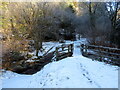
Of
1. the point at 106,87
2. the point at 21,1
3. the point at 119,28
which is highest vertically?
the point at 21,1

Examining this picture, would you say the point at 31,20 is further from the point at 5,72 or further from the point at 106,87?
the point at 106,87

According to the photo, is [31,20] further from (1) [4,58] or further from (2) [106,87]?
(2) [106,87]

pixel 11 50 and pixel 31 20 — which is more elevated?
pixel 31 20


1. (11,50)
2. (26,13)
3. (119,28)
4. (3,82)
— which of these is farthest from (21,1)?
(119,28)

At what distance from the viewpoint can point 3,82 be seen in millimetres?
5691

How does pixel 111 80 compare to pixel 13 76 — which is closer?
pixel 111 80

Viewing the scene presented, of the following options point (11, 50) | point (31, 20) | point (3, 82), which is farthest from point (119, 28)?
point (3, 82)

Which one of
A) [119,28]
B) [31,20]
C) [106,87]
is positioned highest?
[31,20]

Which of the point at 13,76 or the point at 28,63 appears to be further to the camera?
the point at 28,63

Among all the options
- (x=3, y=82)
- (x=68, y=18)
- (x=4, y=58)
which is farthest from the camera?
(x=68, y=18)

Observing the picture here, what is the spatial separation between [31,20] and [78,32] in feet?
43.8

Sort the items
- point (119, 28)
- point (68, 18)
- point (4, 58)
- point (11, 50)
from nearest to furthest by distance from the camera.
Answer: point (4, 58) → point (11, 50) → point (119, 28) → point (68, 18)

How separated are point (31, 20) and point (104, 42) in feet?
25.1

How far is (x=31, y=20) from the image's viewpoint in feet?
38.7
